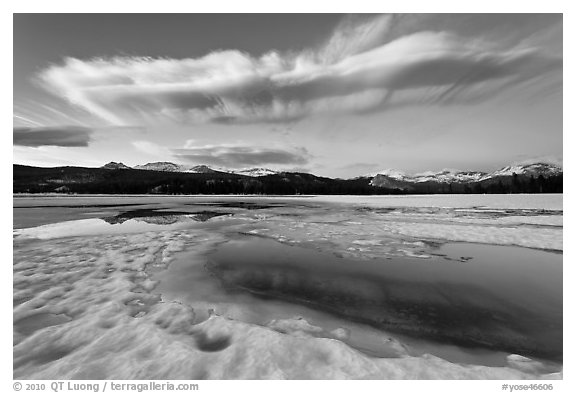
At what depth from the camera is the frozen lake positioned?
3.94 m

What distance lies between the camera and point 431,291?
6703 millimetres

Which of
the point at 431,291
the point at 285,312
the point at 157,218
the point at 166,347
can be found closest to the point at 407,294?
the point at 431,291

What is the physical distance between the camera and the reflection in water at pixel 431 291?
16.4ft

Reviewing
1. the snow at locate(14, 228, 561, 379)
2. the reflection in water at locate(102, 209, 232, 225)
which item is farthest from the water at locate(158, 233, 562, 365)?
the reflection in water at locate(102, 209, 232, 225)

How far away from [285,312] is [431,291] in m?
3.84

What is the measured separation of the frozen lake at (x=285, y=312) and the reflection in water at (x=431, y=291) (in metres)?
0.04

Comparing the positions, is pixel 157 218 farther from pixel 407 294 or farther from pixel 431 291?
pixel 431 291

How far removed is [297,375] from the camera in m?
3.73

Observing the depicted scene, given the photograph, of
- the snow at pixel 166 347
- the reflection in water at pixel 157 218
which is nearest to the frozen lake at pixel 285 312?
the snow at pixel 166 347

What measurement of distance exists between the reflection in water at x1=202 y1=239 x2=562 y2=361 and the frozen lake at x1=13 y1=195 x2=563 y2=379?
4 cm

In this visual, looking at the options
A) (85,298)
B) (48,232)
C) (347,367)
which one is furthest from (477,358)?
(48,232)

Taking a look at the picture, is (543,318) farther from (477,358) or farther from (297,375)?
(297,375)

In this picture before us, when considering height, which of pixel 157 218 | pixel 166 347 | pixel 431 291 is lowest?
pixel 431 291
